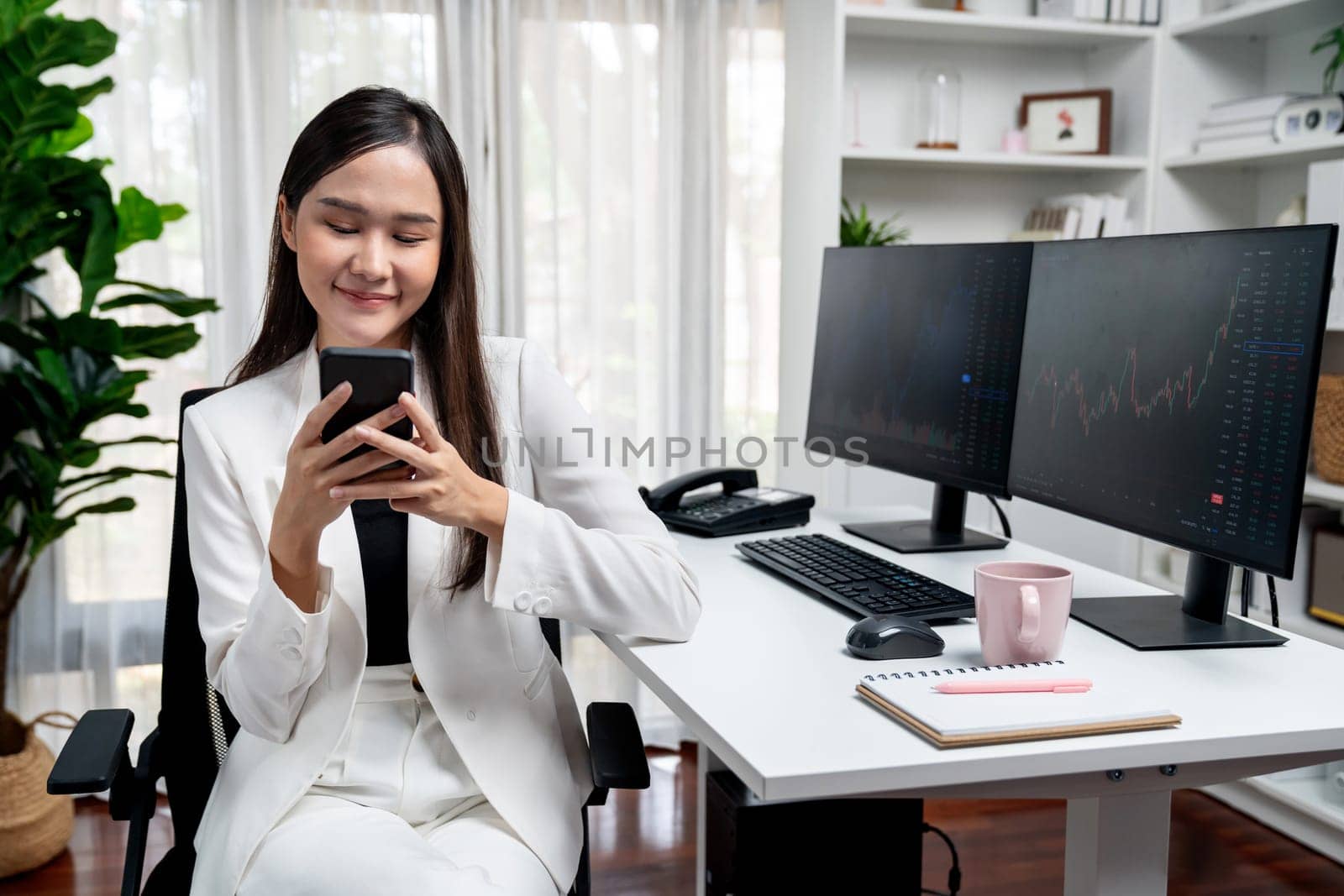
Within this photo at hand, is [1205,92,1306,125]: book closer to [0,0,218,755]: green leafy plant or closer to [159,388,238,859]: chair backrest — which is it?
[0,0,218,755]: green leafy plant

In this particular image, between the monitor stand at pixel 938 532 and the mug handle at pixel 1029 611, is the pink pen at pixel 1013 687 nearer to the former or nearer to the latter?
the mug handle at pixel 1029 611

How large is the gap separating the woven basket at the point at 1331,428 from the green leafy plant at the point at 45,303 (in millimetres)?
2454

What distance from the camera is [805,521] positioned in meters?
2.11

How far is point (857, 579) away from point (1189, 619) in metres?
0.41

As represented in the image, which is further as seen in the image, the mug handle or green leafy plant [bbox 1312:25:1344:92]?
green leafy plant [bbox 1312:25:1344:92]

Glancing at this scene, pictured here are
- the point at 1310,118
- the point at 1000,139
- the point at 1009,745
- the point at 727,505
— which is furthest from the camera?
the point at 1000,139

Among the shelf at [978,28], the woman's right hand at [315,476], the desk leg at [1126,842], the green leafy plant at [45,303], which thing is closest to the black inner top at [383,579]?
the woman's right hand at [315,476]

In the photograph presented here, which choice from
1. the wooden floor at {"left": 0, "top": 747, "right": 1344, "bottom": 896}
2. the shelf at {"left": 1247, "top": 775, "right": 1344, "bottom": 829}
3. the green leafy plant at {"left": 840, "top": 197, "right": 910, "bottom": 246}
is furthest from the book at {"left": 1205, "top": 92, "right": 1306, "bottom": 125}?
the wooden floor at {"left": 0, "top": 747, "right": 1344, "bottom": 896}

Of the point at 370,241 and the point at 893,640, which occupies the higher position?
the point at 370,241

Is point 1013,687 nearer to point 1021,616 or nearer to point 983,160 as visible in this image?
point 1021,616

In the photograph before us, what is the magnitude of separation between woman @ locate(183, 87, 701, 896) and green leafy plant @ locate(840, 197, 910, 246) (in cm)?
176

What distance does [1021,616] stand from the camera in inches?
50.0

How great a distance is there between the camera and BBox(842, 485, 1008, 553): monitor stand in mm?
1923

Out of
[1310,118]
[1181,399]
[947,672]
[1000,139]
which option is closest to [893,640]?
[947,672]
